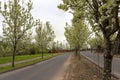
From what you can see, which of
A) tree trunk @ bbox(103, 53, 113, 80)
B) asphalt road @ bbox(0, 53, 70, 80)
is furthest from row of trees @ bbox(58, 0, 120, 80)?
asphalt road @ bbox(0, 53, 70, 80)

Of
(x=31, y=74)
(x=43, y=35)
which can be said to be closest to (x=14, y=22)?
(x=31, y=74)

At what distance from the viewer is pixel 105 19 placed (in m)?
8.81

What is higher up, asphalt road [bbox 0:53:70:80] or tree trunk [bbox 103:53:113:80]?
tree trunk [bbox 103:53:113:80]

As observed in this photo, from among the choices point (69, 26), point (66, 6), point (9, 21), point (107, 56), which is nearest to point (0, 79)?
point (66, 6)

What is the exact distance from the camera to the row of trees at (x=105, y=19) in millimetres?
8695

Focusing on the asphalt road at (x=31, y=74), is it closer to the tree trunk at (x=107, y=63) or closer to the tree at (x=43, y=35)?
the tree trunk at (x=107, y=63)

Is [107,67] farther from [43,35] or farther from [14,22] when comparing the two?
[43,35]

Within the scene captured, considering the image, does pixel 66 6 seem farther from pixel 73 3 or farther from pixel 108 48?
pixel 108 48

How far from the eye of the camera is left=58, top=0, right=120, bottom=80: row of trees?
28.5 ft

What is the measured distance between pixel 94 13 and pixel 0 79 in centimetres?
1158

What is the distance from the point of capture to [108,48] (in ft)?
32.0

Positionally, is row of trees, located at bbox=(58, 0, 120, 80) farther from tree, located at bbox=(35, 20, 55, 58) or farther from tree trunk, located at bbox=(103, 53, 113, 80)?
tree, located at bbox=(35, 20, 55, 58)

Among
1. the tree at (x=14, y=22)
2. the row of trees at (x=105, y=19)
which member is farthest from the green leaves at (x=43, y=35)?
the row of trees at (x=105, y=19)

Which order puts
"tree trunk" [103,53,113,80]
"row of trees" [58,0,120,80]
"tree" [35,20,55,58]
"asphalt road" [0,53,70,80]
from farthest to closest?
"tree" [35,20,55,58], "asphalt road" [0,53,70,80], "tree trunk" [103,53,113,80], "row of trees" [58,0,120,80]
